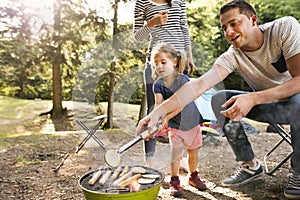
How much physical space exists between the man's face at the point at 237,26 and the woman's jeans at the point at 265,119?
0.40 metres

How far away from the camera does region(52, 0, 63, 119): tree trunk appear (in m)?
6.30

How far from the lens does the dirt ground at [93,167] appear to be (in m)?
1.93

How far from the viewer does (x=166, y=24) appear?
1.92 m

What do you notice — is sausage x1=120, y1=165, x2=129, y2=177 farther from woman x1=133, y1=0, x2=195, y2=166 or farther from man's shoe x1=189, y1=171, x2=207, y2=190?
man's shoe x1=189, y1=171, x2=207, y2=190

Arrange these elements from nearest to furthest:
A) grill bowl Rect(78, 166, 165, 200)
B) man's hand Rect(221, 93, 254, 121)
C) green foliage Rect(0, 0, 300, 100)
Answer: grill bowl Rect(78, 166, 165, 200), man's hand Rect(221, 93, 254, 121), green foliage Rect(0, 0, 300, 100)

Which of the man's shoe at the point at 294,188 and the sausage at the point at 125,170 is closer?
the sausage at the point at 125,170

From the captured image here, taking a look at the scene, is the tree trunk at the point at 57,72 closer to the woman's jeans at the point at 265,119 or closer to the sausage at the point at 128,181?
the woman's jeans at the point at 265,119

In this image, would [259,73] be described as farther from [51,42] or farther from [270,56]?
[51,42]

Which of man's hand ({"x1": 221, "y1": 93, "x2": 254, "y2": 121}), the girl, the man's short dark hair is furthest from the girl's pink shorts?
the man's short dark hair

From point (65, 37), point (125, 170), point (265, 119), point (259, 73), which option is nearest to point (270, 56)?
point (259, 73)

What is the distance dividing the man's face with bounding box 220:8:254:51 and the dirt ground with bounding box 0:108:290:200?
2.29ft

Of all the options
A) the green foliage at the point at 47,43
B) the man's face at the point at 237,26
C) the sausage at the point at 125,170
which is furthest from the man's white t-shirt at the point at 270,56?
the green foliage at the point at 47,43

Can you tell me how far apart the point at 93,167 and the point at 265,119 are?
144 cm

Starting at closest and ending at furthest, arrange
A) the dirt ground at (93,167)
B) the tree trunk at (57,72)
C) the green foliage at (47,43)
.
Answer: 1. the dirt ground at (93,167)
2. the green foliage at (47,43)
3. the tree trunk at (57,72)
